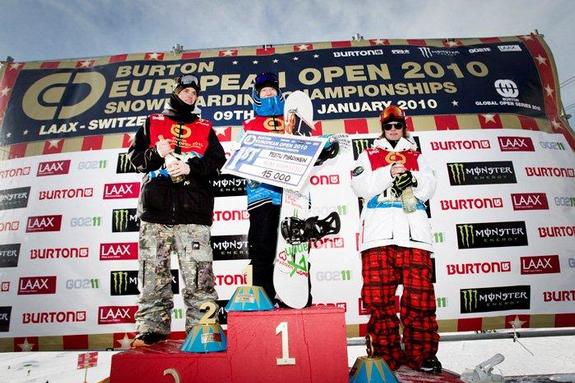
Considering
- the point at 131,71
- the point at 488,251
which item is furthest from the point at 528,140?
the point at 131,71

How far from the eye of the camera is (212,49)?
446 cm

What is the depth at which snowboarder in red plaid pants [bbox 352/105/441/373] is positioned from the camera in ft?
7.04

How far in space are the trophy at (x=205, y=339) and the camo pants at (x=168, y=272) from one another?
1.84 feet

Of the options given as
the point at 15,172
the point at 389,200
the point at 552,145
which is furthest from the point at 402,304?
the point at 15,172

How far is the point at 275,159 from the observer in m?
2.12

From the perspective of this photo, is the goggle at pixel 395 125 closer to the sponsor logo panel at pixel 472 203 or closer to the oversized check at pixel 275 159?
the oversized check at pixel 275 159

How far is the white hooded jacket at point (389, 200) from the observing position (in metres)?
2.30

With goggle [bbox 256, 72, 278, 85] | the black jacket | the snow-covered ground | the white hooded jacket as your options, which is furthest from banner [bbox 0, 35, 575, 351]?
the black jacket

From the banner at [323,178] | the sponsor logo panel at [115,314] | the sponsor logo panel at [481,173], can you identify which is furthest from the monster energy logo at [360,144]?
the sponsor logo panel at [115,314]

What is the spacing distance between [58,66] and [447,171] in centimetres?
550

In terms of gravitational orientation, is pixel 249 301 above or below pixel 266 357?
above

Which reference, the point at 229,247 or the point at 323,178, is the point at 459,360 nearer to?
the point at 323,178

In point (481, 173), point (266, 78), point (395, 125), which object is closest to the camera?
point (395, 125)

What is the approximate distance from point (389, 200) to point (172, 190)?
1709mm
